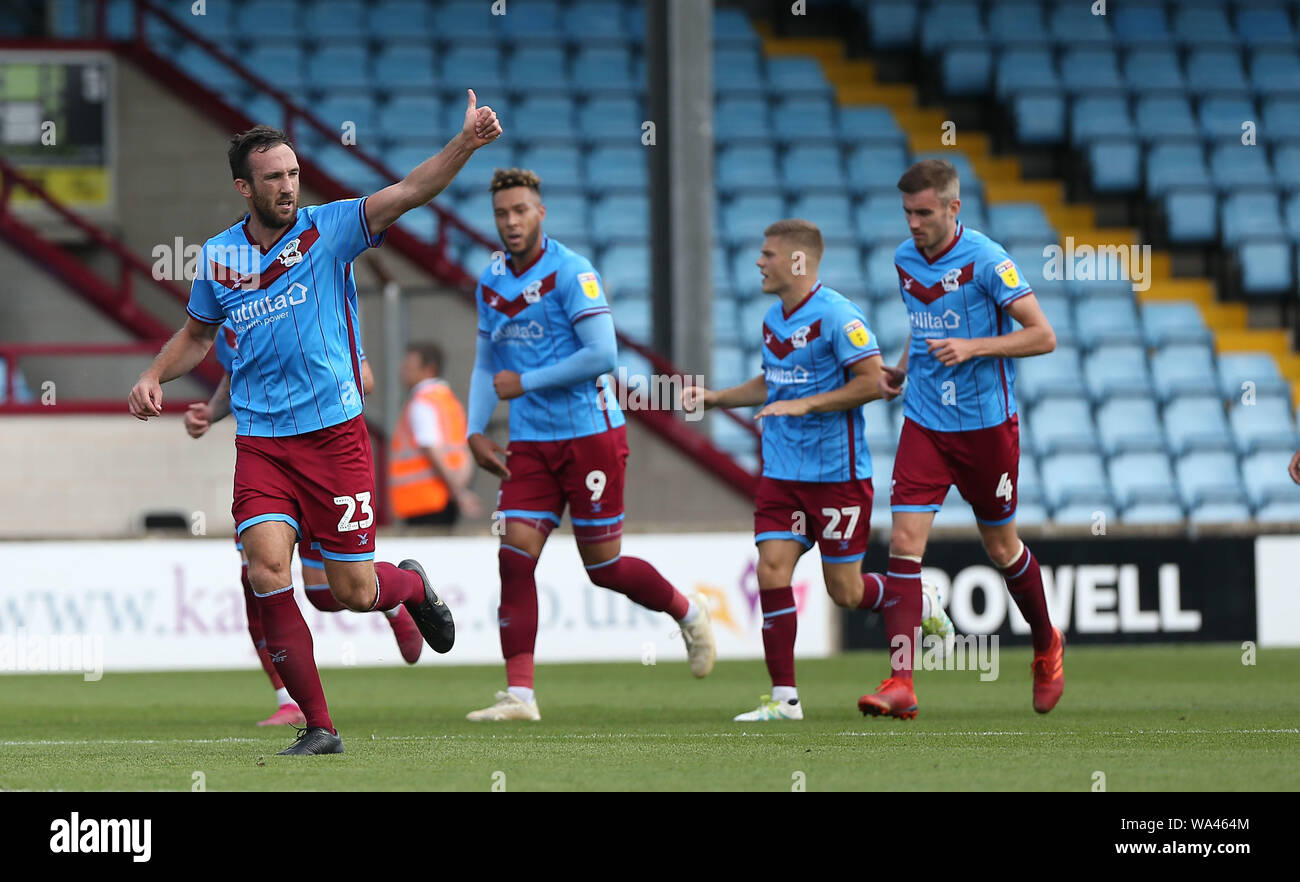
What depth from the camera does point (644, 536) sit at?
468 inches

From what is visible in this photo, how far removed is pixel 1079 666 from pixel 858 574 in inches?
135

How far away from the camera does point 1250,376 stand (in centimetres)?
1588

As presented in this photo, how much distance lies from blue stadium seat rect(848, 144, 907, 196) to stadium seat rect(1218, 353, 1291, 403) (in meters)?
3.17

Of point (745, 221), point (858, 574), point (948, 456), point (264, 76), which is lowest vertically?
point (858, 574)

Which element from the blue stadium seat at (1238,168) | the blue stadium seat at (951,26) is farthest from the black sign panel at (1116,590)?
the blue stadium seat at (951,26)

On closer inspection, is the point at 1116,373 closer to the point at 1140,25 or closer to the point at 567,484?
the point at 1140,25

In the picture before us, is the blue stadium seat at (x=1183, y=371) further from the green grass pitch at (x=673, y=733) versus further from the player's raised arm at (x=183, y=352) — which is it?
the player's raised arm at (x=183, y=352)

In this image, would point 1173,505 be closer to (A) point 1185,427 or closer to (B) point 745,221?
(A) point 1185,427

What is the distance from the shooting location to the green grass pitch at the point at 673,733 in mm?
5086

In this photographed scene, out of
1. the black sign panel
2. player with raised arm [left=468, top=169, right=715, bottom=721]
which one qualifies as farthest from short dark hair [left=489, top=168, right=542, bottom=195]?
the black sign panel

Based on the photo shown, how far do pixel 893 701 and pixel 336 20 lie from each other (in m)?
11.8

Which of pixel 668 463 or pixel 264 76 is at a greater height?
pixel 264 76

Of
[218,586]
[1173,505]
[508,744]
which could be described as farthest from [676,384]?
[508,744]

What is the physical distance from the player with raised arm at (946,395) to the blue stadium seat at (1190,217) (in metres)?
9.90
